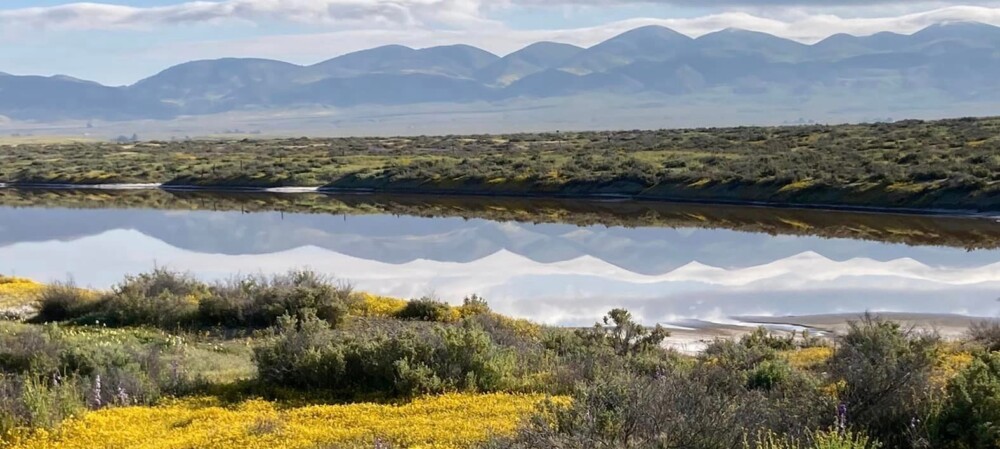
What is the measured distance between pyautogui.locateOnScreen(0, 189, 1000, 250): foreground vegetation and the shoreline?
0.63 metres

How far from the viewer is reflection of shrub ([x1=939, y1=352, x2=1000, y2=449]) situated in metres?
7.52

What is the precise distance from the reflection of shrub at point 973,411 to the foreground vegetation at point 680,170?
33260mm

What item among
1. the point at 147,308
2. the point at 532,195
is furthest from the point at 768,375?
the point at 532,195

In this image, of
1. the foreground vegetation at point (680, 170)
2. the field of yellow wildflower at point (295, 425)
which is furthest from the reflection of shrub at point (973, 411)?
the foreground vegetation at point (680, 170)

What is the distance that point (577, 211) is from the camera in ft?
153

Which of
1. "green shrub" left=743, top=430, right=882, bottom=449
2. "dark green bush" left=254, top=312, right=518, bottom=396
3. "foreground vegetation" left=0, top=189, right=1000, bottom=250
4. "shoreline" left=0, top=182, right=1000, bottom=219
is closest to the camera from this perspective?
"green shrub" left=743, top=430, right=882, bottom=449

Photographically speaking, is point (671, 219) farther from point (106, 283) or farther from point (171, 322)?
point (171, 322)

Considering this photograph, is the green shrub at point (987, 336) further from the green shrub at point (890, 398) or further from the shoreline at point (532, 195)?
the shoreline at point (532, 195)

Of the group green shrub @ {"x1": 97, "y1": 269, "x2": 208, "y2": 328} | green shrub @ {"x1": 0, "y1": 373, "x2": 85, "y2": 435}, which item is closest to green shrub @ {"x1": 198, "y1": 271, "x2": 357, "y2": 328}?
green shrub @ {"x1": 97, "y1": 269, "x2": 208, "y2": 328}

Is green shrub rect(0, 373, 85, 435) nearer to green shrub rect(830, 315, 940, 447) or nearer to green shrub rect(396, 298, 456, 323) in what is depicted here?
green shrub rect(830, 315, 940, 447)

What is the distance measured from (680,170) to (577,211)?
29.6 feet

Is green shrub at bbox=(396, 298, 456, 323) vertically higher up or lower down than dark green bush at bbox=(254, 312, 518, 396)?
lower down

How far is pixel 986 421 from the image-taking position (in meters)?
7.57

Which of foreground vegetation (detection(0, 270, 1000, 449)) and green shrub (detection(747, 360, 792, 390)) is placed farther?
green shrub (detection(747, 360, 792, 390))
